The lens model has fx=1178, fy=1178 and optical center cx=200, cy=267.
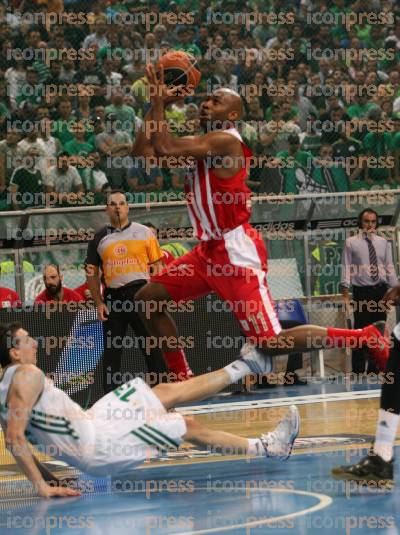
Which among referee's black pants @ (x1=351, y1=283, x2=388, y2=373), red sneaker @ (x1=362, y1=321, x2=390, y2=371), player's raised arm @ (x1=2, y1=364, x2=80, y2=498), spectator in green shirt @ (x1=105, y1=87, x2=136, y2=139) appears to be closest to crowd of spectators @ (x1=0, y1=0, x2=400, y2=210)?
spectator in green shirt @ (x1=105, y1=87, x2=136, y2=139)

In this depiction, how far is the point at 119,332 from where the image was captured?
1151cm

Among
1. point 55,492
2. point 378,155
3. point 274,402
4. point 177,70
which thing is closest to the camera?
point 55,492

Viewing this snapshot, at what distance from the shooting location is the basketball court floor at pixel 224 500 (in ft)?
20.7

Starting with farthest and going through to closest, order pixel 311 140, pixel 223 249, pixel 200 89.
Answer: pixel 200 89
pixel 311 140
pixel 223 249

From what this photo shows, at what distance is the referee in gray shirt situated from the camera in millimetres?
13719

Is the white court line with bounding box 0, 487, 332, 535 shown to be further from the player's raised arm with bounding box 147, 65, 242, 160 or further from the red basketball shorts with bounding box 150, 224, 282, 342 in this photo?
the player's raised arm with bounding box 147, 65, 242, 160

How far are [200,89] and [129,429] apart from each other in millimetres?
11578

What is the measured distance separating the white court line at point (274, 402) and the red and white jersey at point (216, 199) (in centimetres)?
365

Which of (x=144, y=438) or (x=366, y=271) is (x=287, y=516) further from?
(x=366, y=271)

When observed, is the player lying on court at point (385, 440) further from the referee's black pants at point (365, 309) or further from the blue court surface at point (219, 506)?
the referee's black pants at point (365, 309)

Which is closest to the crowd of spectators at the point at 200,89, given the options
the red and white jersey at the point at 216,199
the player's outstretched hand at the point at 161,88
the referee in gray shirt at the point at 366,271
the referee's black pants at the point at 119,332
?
the referee in gray shirt at the point at 366,271

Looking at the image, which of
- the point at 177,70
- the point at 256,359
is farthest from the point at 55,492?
the point at 177,70

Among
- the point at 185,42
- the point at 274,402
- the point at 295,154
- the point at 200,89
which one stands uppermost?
the point at 185,42

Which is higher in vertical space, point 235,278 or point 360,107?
point 360,107
